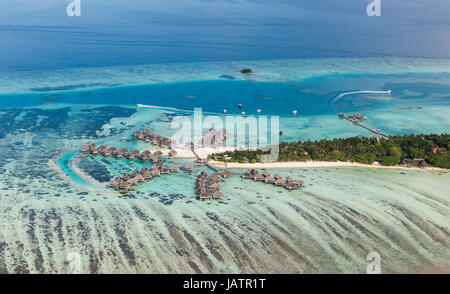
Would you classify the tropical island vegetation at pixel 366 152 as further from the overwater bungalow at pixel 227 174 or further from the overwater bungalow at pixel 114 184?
the overwater bungalow at pixel 114 184

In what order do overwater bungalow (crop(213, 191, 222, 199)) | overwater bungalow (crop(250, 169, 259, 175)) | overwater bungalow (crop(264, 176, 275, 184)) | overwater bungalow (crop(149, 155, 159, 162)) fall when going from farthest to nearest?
overwater bungalow (crop(149, 155, 159, 162)) < overwater bungalow (crop(250, 169, 259, 175)) < overwater bungalow (crop(264, 176, 275, 184)) < overwater bungalow (crop(213, 191, 222, 199))

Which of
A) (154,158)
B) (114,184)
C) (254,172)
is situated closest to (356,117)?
(254,172)

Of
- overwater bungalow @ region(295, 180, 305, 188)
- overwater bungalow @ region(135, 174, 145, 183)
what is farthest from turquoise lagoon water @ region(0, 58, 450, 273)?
overwater bungalow @ region(135, 174, 145, 183)

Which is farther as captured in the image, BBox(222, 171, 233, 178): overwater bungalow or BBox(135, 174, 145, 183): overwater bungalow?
BBox(222, 171, 233, 178): overwater bungalow

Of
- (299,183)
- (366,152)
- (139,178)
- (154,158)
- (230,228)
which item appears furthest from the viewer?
(366,152)

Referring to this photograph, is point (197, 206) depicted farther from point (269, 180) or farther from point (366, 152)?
point (366, 152)

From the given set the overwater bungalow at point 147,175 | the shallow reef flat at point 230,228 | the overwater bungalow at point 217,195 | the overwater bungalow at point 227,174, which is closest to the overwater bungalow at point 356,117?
the shallow reef flat at point 230,228

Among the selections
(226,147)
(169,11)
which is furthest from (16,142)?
(169,11)

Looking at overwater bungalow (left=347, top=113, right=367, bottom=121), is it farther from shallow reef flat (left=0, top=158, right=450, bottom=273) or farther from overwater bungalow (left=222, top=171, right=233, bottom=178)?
overwater bungalow (left=222, top=171, right=233, bottom=178)
